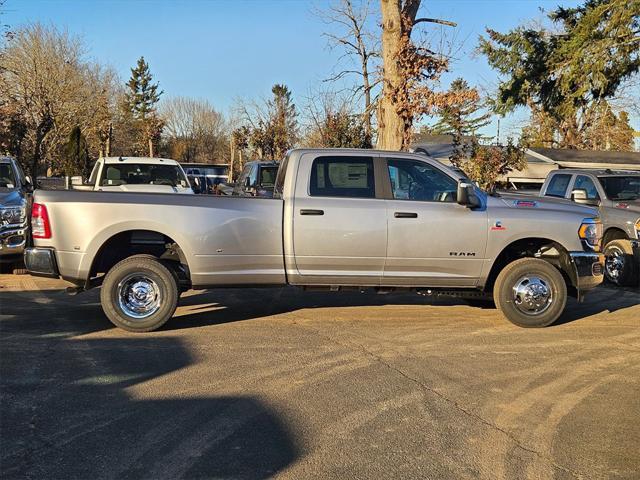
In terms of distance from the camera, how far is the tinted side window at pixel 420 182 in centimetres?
716

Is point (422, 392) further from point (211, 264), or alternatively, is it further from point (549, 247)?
point (549, 247)

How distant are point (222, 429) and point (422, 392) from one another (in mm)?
1743

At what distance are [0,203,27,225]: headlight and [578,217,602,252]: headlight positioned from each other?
7.94 m

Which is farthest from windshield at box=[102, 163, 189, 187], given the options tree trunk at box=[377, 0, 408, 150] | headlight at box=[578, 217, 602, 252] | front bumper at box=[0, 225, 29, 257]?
headlight at box=[578, 217, 602, 252]

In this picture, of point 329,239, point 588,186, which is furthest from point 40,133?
point 329,239

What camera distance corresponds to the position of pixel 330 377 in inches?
212

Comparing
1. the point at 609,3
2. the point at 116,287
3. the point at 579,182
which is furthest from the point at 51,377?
the point at 609,3

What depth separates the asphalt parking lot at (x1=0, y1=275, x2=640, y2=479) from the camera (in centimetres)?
381

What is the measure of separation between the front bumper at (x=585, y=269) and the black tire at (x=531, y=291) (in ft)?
0.52

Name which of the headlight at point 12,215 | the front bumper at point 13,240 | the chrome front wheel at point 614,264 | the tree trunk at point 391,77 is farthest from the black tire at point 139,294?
the tree trunk at point 391,77

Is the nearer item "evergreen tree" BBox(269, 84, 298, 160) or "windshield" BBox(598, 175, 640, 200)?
"windshield" BBox(598, 175, 640, 200)

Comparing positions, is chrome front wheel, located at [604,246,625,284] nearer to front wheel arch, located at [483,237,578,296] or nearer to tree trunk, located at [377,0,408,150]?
front wheel arch, located at [483,237,578,296]

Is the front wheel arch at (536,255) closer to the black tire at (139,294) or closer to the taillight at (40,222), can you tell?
the black tire at (139,294)

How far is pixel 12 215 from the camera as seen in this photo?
930cm
